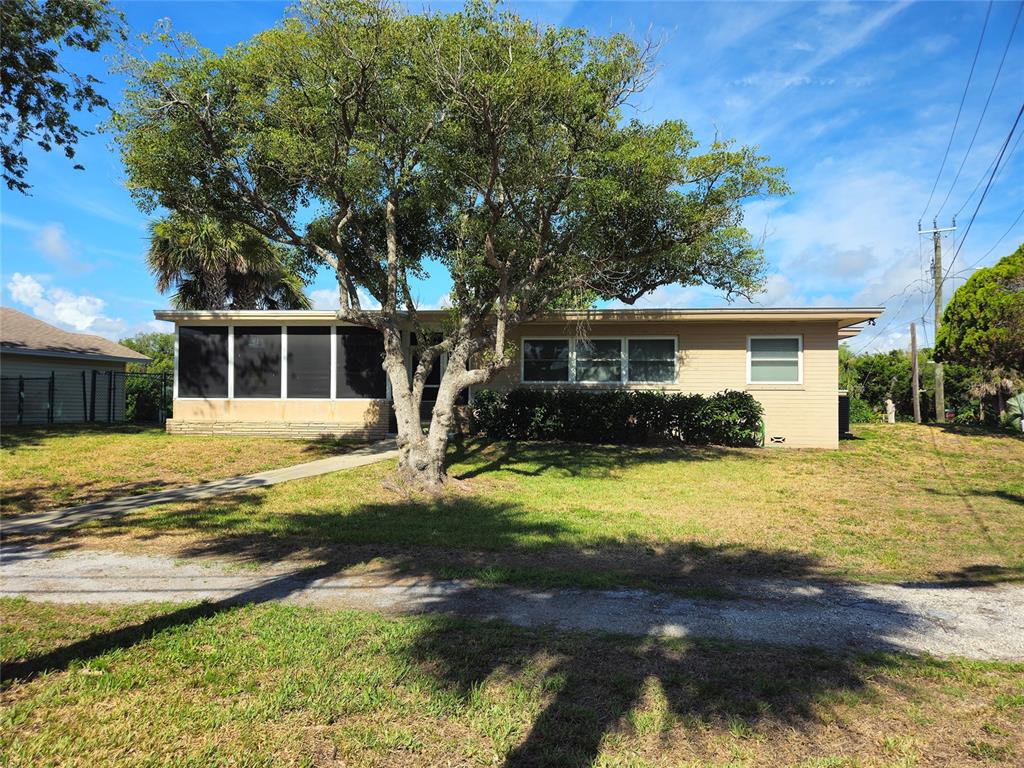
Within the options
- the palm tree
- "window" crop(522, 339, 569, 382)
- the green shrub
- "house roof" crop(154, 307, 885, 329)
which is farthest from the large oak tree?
the green shrub

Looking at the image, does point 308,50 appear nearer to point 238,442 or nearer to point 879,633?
point 238,442

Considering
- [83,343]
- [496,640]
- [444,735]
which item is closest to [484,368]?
[496,640]

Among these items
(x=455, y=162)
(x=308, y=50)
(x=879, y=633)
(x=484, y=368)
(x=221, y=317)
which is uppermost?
(x=308, y=50)

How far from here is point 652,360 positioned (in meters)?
16.3

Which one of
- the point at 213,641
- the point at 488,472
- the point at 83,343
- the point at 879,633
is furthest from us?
the point at 83,343

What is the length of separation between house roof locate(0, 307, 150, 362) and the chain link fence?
688 millimetres

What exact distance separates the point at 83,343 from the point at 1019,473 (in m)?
26.1

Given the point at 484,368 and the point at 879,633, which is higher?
the point at 484,368

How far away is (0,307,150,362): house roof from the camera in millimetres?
19473

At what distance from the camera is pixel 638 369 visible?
16.4 meters

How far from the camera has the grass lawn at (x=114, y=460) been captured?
9727 millimetres

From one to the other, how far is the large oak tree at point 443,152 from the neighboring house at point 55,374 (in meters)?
12.2

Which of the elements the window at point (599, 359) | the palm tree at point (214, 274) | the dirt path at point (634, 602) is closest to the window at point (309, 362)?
the palm tree at point (214, 274)

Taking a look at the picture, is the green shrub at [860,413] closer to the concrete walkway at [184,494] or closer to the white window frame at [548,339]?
the white window frame at [548,339]
